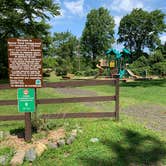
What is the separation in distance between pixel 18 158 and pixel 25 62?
185cm

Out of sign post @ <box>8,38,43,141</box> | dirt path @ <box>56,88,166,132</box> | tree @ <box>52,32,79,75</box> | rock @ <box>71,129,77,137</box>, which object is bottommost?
dirt path @ <box>56,88,166,132</box>

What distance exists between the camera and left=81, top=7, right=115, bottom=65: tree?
6125cm

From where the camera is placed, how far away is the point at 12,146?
5609mm

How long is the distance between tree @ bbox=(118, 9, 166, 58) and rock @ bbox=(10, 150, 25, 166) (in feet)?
180

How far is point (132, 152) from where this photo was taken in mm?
5438

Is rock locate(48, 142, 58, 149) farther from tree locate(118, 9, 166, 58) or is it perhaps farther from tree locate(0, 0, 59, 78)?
tree locate(118, 9, 166, 58)

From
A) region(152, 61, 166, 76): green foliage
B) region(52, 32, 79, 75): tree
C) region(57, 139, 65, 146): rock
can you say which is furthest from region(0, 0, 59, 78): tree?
region(52, 32, 79, 75): tree

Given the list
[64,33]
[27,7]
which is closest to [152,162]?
[27,7]

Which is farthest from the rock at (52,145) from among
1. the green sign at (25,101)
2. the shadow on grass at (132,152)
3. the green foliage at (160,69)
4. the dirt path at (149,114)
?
→ the green foliage at (160,69)

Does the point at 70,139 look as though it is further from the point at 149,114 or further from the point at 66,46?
the point at 66,46

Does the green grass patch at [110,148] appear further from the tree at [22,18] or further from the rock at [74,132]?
the tree at [22,18]

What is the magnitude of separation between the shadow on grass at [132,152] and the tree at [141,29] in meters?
53.5

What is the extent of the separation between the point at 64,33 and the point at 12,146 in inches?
2550

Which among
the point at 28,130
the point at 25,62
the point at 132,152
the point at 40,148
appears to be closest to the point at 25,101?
the point at 28,130
